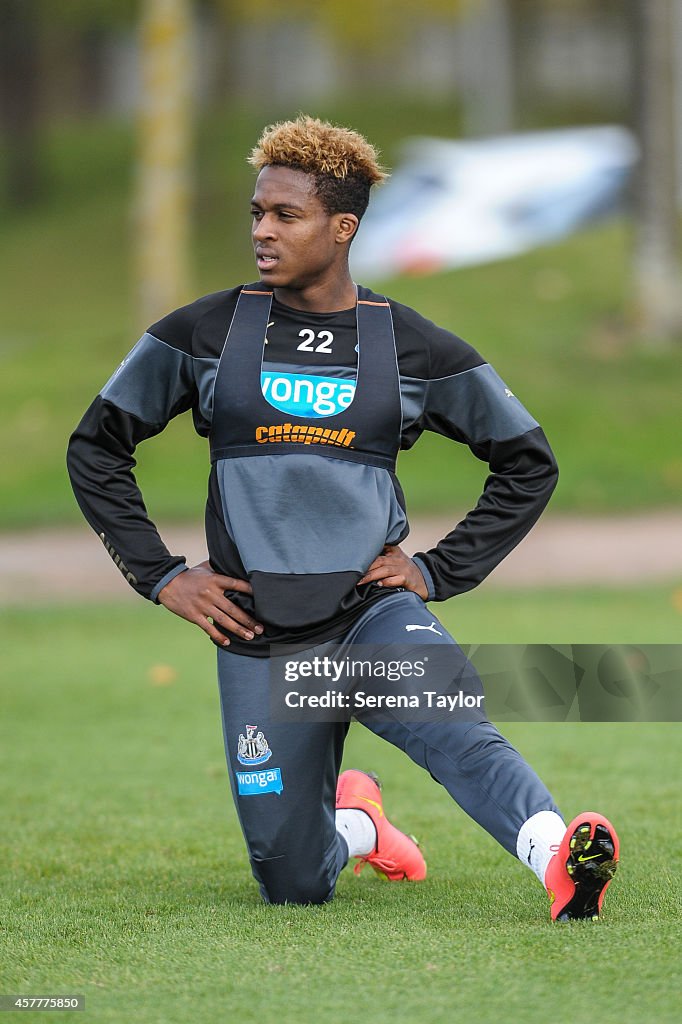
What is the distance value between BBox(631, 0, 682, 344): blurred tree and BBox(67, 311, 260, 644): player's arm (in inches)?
500

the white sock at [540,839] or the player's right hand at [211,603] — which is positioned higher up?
the player's right hand at [211,603]

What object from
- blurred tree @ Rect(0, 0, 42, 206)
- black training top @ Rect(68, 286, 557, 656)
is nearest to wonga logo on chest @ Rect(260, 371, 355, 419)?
black training top @ Rect(68, 286, 557, 656)

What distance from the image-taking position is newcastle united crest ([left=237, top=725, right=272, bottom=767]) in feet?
15.5

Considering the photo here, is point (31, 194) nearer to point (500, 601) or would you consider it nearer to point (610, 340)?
point (610, 340)

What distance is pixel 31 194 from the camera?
3791 cm

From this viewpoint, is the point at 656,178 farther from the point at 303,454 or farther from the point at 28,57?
the point at 28,57

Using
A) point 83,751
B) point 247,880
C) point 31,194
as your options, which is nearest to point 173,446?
point 83,751

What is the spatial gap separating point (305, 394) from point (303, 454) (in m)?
0.18

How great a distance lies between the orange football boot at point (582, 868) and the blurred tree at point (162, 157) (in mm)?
13996

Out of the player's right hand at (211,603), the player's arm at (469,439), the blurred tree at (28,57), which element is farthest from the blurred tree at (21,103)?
the player's right hand at (211,603)

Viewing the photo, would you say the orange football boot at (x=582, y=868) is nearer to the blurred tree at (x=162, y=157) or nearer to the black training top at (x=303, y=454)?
the black training top at (x=303, y=454)

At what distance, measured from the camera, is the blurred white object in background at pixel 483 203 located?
76.4 feet

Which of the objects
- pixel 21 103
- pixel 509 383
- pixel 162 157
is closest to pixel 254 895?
pixel 509 383

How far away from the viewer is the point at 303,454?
15.2 feet
